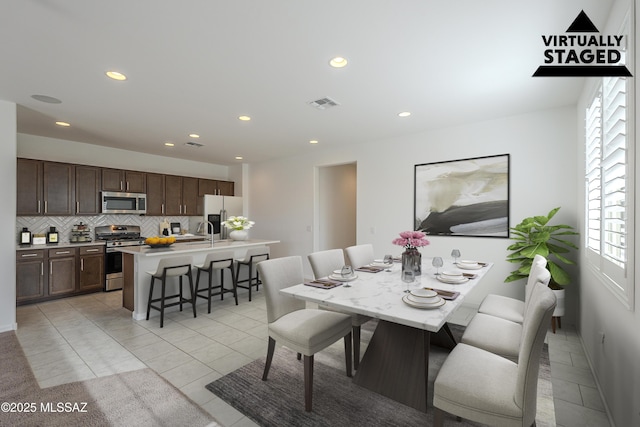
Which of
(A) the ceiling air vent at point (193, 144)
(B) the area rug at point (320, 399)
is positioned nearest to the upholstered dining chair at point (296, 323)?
(B) the area rug at point (320, 399)

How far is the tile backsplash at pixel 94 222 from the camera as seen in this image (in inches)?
191

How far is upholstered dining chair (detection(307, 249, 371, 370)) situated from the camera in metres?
2.47

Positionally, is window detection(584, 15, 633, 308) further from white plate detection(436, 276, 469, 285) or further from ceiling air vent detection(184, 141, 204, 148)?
ceiling air vent detection(184, 141, 204, 148)

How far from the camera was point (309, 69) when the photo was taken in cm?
263

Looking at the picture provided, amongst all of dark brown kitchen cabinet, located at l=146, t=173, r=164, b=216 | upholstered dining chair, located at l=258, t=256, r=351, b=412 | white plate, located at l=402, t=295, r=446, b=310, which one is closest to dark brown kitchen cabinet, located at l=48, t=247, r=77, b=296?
dark brown kitchen cabinet, located at l=146, t=173, r=164, b=216

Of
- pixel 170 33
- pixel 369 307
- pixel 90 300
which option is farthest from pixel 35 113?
pixel 369 307

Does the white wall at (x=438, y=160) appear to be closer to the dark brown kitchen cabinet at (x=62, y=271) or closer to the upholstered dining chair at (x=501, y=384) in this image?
the upholstered dining chair at (x=501, y=384)

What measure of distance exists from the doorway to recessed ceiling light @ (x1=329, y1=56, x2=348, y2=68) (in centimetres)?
352

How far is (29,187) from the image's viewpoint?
457 centimetres

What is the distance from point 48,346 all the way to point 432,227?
16.0 feet

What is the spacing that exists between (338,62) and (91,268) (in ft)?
17.1

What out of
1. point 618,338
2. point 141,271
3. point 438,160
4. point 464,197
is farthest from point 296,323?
point 438,160

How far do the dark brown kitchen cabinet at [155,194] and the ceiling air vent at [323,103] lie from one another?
13.8 ft

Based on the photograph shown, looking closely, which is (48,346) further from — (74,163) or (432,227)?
(432,227)
